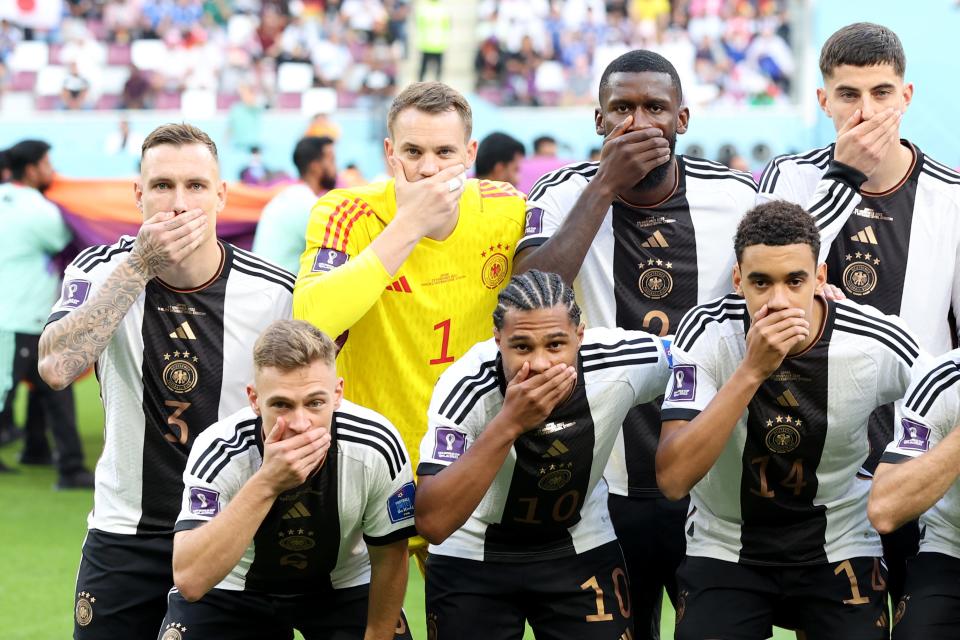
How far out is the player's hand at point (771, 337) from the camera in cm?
378

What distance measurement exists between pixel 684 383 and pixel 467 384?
70cm

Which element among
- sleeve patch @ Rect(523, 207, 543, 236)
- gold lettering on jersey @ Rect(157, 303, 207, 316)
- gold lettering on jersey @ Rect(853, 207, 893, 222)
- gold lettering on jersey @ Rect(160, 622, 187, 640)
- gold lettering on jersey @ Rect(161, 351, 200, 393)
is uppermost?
gold lettering on jersey @ Rect(853, 207, 893, 222)

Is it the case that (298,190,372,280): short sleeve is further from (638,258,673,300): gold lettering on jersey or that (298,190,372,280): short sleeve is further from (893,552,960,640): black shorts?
(893,552,960,640): black shorts

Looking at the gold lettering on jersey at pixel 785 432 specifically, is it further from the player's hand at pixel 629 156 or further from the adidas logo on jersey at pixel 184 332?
the adidas logo on jersey at pixel 184 332

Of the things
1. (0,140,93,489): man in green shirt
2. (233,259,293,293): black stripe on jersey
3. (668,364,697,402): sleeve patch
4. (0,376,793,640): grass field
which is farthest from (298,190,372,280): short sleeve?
(0,140,93,489): man in green shirt

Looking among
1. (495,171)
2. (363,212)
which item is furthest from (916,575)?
(495,171)

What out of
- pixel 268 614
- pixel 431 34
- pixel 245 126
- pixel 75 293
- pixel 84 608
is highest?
pixel 431 34

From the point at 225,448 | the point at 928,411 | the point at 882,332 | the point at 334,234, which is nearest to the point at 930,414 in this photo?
the point at 928,411

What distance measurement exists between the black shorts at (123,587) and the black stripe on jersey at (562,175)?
1.81 meters

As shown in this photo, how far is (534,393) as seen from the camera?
3777mm

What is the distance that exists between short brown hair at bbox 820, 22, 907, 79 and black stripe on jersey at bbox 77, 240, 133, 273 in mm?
2551

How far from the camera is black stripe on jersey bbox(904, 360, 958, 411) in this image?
13.0 ft

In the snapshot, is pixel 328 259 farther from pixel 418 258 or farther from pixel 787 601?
pixel 787 601

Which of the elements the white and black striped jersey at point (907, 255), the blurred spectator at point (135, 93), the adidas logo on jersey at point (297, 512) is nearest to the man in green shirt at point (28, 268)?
the adidas logo on jersey at point (297, 512)
